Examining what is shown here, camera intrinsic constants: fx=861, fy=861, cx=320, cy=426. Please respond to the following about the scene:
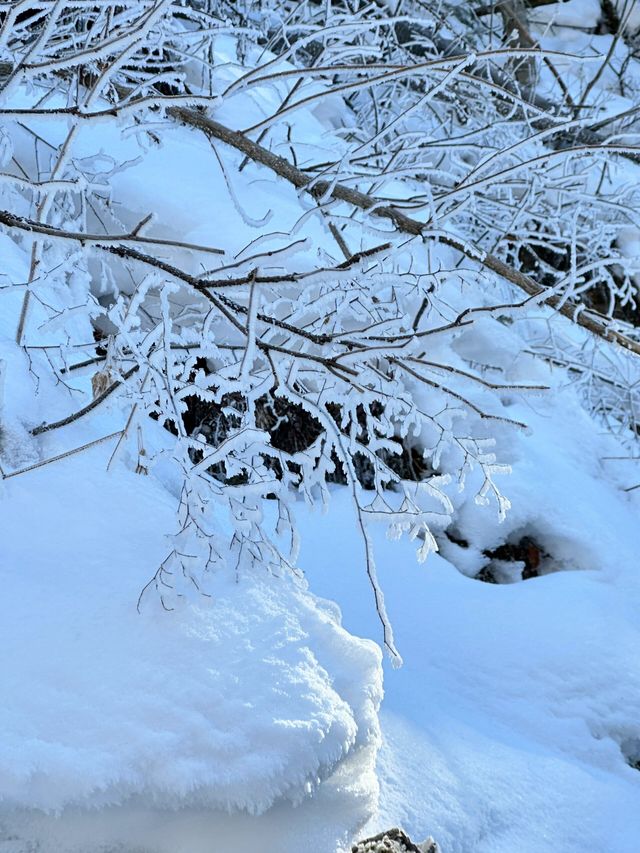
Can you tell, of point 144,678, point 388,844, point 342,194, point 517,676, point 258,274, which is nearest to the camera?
point 258,274

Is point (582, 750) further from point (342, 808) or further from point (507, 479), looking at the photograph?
point (507, 479)

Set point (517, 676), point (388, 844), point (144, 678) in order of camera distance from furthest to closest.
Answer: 1. point (517, 676)
2. point (388, 844)
3. point (144, 678)

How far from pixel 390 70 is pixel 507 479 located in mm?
2441

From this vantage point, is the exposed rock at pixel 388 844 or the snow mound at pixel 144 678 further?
the exposed rock at pixel 388 844

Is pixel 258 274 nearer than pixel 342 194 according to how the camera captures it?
Yes

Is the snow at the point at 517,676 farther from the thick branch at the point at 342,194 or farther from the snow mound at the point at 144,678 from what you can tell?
the thick branch at the point at 342,194

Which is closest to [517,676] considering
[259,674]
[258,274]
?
[259,674]

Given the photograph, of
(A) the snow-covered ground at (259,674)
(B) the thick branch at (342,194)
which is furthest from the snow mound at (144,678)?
(B) the thick branch at (342,194)

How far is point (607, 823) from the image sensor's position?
2.08 metres

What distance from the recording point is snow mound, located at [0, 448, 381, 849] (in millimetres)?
1230

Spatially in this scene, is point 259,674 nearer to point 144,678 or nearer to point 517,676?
point 144,678

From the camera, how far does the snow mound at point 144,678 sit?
123 cm

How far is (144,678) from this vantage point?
1.37 m

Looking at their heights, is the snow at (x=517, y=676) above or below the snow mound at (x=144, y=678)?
below
